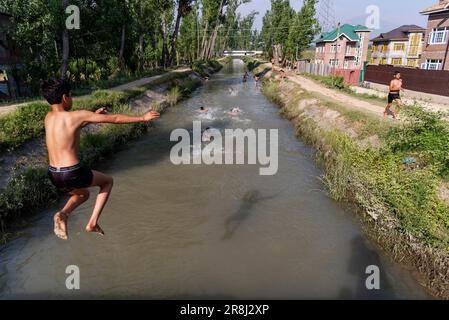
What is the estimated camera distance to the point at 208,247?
7848 millimetres

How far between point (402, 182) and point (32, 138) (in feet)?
40.0

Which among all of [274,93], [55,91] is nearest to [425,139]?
[55,91]

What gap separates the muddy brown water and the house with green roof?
49870 millimetres

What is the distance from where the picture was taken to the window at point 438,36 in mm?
31934

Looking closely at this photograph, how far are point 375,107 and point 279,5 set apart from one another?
5646 centimetres

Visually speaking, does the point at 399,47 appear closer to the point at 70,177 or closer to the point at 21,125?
the point at 21,125

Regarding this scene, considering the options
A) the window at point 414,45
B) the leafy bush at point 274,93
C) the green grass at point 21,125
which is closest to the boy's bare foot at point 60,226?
the green grass at point 21,125

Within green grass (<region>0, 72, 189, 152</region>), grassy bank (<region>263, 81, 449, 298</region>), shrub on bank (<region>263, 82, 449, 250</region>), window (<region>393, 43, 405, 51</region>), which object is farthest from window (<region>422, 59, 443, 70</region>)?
green grass (<region>0, 72, 189, 152</region>)

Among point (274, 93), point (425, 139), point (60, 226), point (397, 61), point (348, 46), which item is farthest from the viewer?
point (397, 61)

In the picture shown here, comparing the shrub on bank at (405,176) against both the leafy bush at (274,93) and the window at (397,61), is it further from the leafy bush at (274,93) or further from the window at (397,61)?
the window at (397,61)

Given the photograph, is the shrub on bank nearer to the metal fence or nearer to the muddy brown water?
the muddy brown water

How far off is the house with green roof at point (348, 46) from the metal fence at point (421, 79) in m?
21.8
